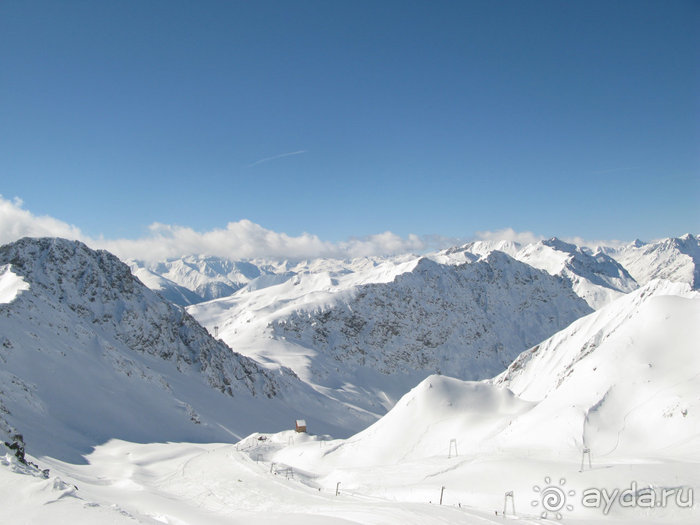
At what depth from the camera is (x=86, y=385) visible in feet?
196

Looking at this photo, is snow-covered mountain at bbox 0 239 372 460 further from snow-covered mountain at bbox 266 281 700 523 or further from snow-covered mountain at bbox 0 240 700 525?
snow-covered mountain at bbox 266 281 700 523

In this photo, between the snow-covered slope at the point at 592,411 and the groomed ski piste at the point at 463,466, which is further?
the snow-covered slope at the point at 592,411

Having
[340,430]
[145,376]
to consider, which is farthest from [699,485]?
[340,430]

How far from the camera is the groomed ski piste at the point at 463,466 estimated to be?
16531mm

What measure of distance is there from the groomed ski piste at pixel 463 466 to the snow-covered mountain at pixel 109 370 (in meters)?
7.92

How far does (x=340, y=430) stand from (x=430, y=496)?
299ft

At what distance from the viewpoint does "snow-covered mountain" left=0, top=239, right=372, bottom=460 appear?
1984 inches

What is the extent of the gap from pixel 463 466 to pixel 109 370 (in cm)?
6211

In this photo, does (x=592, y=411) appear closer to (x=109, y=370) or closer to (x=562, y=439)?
(x=562, y=439)

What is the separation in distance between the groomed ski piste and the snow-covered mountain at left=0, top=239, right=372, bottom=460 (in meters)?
7.92

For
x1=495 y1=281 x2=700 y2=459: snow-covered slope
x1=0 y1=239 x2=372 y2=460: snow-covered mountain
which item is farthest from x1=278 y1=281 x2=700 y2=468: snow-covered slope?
x1=0 y1=239 x2=372 y2=460: snow-covered mountain

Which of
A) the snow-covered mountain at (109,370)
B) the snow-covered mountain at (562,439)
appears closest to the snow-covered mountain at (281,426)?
the snow-covered mountain at (562,439)

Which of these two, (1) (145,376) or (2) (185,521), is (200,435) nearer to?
(1) (145,376)

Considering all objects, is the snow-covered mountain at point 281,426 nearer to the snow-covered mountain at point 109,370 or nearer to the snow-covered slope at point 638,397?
the snow-covered slope at point 638,397
